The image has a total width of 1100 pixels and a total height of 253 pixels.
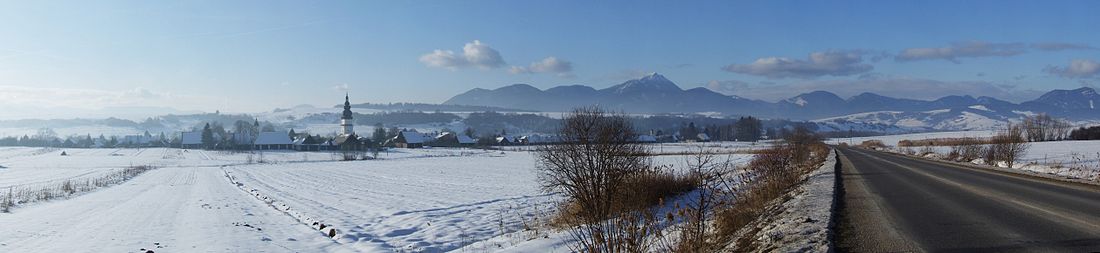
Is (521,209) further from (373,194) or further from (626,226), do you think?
(626,226)

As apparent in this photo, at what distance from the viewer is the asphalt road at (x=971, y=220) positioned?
772 cm

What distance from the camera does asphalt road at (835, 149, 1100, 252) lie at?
7.72 m

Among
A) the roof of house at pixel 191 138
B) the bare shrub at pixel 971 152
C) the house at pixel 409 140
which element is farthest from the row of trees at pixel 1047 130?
the roof of house at pixel 191 138

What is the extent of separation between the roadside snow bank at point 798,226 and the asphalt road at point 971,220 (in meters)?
0.26

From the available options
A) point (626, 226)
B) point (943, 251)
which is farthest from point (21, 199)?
point (943, 251)

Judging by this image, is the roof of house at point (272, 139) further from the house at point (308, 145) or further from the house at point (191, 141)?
the house at point (191, 141)

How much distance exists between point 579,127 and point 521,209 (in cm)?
659

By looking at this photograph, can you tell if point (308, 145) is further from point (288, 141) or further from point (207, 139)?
point (207, 139)

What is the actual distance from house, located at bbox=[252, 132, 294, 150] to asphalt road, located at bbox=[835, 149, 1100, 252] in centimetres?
14981

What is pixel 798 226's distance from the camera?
9.59 m

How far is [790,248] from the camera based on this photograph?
772cm

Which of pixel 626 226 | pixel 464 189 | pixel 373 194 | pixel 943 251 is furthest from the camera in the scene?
pixel 464 189

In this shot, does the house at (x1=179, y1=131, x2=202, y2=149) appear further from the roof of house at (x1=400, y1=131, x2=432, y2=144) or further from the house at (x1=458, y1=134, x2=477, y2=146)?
the house at (x1=458, y1=134, x2=477, y2=146)

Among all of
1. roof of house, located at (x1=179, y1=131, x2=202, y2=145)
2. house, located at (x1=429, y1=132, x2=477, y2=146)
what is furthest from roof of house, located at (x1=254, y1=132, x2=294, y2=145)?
house, located at (x1=429, y1=132, x2=477, y2=146)
